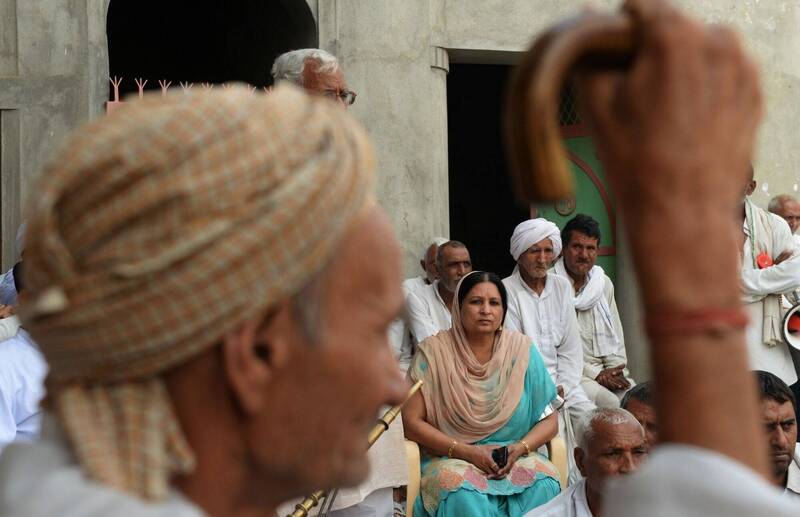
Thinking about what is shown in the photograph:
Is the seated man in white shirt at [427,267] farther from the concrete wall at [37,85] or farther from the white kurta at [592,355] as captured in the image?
the concrete wall at [37,85]

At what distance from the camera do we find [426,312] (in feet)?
27.9

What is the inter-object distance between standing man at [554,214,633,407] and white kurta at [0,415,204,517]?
300 inches

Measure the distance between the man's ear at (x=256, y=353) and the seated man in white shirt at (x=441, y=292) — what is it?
7.10 meters

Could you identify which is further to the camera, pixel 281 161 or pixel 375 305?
pixel 375 305

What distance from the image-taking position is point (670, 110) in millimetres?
1103

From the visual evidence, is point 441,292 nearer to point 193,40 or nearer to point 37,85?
point 37,85

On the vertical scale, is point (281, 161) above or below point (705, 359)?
above

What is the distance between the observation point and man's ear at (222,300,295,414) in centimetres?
122

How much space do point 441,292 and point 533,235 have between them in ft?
2.56

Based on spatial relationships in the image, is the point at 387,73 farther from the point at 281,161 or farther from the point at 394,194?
the point at 281,161

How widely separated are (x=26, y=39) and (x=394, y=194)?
9.55ft

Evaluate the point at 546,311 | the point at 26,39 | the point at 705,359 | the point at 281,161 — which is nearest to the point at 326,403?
the point at 281,161

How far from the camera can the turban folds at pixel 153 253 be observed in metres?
1.17

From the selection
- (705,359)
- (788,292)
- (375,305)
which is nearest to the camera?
(705,359)
